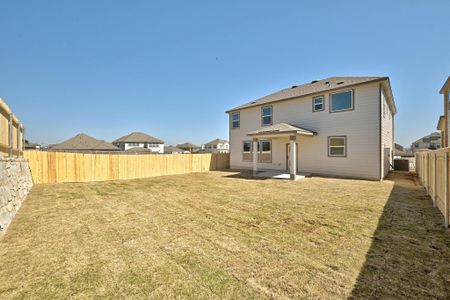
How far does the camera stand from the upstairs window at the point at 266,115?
16.1 meters

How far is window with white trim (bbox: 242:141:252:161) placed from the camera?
57.5ft

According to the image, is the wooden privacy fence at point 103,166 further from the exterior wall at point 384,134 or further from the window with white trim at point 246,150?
the exterior wall at point 384,134

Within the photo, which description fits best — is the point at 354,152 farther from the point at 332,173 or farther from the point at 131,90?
the point at 131,90

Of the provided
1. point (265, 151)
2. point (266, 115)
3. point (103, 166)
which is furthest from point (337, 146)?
point (103, 166)

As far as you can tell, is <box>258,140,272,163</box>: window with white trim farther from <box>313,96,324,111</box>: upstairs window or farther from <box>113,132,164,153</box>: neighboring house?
<box>113,132,164,153</box>: neighboring house

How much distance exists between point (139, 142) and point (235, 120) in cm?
4181

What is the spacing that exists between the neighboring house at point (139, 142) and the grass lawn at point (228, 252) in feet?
161

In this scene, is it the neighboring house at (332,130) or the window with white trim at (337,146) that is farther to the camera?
the window with white trim at (337,146)

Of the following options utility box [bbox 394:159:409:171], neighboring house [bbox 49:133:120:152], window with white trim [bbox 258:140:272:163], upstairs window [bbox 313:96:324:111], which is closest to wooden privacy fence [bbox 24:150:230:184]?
window with white trim [bbox 258:140:272:163]

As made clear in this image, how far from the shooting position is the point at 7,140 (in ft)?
20.6

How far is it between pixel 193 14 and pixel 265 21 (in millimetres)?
3804

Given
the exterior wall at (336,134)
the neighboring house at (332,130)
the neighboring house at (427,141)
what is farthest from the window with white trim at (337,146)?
the neighboring house at (427,141)

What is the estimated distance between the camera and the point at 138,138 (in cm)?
5366

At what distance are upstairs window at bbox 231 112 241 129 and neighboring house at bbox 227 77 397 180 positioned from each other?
92.7 inches
